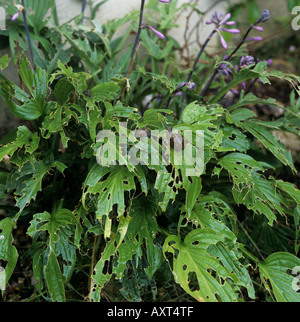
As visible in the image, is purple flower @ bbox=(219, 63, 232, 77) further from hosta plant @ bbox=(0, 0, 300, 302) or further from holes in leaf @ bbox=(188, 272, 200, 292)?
holes in leaf @ bbox=(188, 272, 200, 292)

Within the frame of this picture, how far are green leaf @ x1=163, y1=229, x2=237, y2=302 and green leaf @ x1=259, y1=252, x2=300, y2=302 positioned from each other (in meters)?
0.14

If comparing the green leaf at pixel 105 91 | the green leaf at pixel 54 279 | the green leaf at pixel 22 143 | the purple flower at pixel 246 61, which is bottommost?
the green leaf at pixel 54 279

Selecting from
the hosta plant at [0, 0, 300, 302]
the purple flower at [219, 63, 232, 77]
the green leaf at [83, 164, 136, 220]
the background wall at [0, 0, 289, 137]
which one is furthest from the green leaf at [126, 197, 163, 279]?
the background wall at [0, 0, 289, 137]

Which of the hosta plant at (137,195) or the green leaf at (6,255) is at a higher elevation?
the hosta plant at (137,195)

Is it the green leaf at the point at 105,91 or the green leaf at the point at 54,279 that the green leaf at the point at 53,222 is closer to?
the green leaf at the point at 54,279

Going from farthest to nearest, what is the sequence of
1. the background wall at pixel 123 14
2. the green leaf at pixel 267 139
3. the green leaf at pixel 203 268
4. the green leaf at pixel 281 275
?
the background wall at pixel 123 14, the green leaf at pixel 267 139, the green leaf at pixel 281 275, the green leaf at pixel 203 268

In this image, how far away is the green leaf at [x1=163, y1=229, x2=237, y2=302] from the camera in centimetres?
109

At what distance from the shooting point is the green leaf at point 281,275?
119 centimetres

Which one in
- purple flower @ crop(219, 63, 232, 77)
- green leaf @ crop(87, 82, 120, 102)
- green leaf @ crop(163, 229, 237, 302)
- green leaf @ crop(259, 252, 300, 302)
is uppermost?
purple flower @ crop(219, 63, 232, 77)

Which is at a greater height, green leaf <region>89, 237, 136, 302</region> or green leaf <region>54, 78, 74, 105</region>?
green leaf <region>54, 78, 74, 105</region>

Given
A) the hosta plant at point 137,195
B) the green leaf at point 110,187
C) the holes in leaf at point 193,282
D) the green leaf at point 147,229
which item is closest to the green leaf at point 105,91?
the hosta plant at point 137,195

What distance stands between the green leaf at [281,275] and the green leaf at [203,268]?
0.46ft

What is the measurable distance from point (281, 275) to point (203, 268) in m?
0.29

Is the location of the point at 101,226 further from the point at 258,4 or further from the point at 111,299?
the point at 258,4
